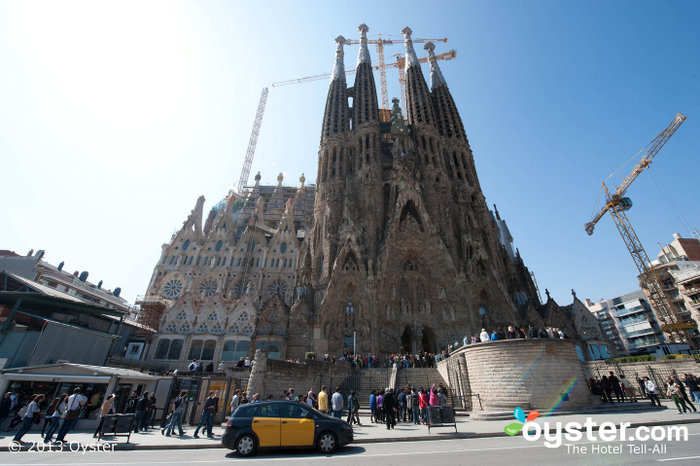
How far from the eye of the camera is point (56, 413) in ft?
28.0

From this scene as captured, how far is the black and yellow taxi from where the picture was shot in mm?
6992

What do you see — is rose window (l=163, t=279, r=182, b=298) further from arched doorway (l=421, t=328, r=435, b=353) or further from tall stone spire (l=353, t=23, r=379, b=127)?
tall stone spire (l=353, t=23, r=379, b=127)

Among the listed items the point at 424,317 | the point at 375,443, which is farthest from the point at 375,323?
the point at 375,443

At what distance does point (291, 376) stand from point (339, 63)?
4949 cm

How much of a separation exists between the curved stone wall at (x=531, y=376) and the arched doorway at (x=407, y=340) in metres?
A: 15.7

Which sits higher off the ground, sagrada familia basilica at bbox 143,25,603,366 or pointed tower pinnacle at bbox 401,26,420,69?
Result: pointed tower pinnacle at bbox 401,26,420,69

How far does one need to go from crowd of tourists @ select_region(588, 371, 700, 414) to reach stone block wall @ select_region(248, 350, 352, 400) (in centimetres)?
1325

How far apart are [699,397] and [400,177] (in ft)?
97.2

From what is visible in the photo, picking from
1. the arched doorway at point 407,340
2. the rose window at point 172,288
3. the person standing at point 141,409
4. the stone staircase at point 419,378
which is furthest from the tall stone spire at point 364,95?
the person standing at point 141,409

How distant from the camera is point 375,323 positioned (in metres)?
28.0

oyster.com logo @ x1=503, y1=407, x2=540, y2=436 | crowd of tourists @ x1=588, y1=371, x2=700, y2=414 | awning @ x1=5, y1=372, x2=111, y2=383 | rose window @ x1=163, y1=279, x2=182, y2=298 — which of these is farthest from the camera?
rose window @ x1=163, y1=279, x2=182, y2=298

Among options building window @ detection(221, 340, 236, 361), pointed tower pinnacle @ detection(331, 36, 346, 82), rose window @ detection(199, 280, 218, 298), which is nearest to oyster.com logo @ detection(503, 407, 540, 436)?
building window @ detection(221, 340, 236, 361)

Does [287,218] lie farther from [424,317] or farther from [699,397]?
→ [699,397]

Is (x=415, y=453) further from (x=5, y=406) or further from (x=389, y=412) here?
(x=5, y=406)
